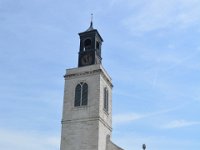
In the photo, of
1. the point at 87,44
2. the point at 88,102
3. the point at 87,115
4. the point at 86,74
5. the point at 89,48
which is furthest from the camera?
the point at 87,44

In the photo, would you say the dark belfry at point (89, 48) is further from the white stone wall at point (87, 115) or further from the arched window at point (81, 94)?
the arched window at point (81, 94)

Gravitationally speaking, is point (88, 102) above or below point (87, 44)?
below

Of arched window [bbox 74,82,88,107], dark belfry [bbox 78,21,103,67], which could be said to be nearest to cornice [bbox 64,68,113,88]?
arched window [bbox 74,82,88,107]

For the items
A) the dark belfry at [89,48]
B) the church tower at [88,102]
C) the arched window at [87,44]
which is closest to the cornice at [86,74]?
the church tower at [88,102]

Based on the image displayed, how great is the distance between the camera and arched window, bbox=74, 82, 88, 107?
40.4 m

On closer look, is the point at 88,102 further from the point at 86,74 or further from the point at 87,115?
the point at 86,74

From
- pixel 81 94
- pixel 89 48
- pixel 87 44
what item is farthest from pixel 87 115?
pixel 87 44

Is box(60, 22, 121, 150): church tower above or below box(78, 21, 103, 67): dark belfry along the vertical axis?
below

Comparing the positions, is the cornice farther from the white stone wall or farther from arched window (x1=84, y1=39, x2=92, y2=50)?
arched window (x1=84, y1=39, x2=92, y2=50)

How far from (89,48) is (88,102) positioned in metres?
6.84

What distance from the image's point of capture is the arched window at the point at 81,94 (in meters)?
40.4

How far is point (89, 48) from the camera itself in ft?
143

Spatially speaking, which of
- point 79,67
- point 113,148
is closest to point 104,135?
point 113,148

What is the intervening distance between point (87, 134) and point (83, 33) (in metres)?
12.3
